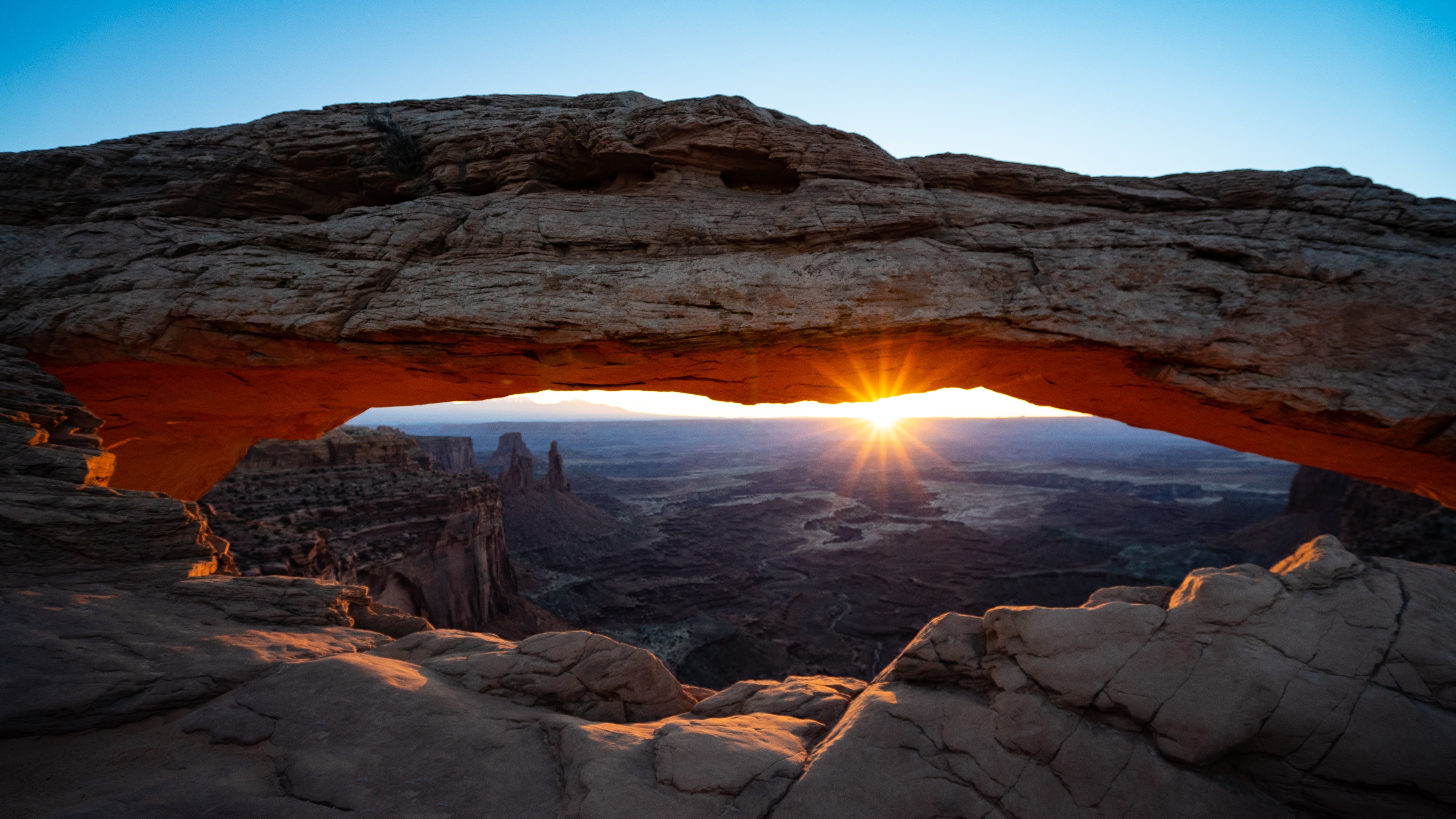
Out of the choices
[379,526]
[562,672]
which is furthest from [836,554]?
[562,672]

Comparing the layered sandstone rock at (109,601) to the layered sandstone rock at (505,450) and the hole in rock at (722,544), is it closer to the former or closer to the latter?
the hole in rock at (722,544)

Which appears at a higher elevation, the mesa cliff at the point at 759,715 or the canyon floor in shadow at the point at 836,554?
the mesa cliff at the point at 759,715

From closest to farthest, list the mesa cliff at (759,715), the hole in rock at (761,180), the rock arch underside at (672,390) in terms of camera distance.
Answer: the mesa cliff at (759,715)
the rock arch underside at (672,390)
the hole in rock at (761,180)

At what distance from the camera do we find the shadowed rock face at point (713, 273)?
7547 millimetres

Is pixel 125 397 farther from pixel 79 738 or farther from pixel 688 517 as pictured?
pixel 688 517

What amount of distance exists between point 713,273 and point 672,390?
3.12 m

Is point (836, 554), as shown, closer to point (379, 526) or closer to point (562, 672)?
point (379, 526)

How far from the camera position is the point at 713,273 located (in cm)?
841

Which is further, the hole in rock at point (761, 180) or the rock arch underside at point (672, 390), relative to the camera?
the hole in rock at point (761, 180)

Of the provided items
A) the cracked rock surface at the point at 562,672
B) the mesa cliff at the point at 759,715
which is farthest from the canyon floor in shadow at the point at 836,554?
the mesa cliff at the point at 759,715

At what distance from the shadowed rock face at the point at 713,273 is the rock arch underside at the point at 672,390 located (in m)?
0.07

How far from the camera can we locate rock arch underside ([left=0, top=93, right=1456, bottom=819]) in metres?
4.72

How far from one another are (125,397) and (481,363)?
7.62 metres

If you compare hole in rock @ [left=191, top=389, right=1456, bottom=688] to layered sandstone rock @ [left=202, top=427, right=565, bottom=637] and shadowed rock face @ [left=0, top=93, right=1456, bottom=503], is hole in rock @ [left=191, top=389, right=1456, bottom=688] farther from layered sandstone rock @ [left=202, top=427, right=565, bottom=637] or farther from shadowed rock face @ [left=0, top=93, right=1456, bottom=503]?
shadowed rock face @ [left=0, top=93, right=1456, bottom=503]
